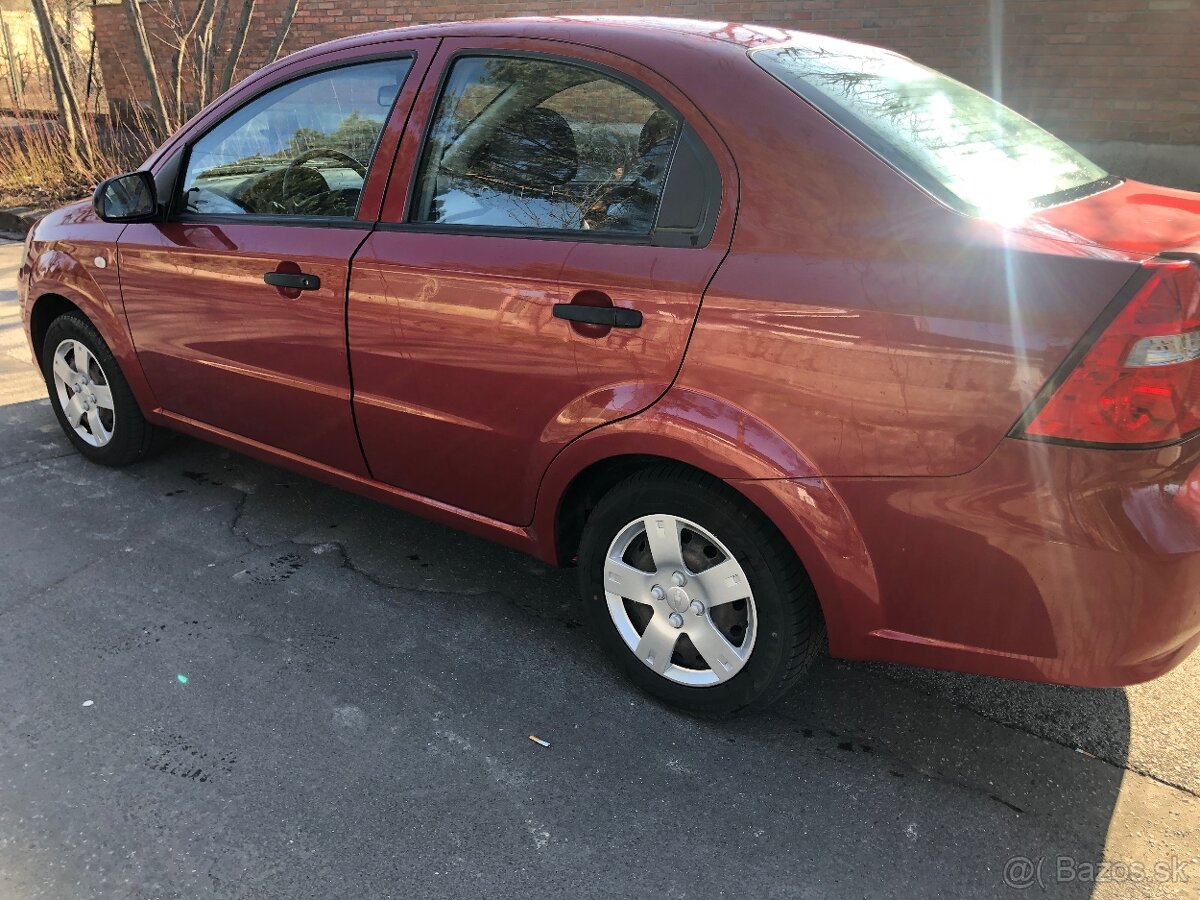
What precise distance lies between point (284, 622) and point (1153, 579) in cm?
246

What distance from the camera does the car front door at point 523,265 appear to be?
2.29 meters

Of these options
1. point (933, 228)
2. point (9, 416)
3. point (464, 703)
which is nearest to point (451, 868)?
point (464, 703)

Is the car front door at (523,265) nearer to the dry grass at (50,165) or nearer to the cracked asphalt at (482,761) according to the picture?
the cracked asphalt at (482,761)

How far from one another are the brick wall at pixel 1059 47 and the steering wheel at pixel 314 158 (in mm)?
6951

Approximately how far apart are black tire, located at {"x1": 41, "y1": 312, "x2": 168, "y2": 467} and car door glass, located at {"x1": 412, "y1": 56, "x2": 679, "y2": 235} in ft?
6.34

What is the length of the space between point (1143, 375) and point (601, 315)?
121 centimetres

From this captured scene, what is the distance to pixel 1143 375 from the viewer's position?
1.77m

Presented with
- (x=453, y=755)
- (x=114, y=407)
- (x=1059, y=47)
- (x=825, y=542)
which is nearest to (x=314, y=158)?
(x=114, y=407)

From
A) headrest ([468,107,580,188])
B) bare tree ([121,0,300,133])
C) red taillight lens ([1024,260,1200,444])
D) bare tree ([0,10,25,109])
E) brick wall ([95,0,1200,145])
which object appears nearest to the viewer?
red taillight lens ([1024,260,1200,444])

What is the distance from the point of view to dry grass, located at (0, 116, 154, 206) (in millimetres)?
10148

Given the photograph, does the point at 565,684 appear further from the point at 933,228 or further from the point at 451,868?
the point at 933,228

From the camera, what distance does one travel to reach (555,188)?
2.56 meters

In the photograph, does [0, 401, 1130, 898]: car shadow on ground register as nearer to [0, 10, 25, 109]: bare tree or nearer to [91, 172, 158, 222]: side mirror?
[91, 172, 158, 222]: side mirror

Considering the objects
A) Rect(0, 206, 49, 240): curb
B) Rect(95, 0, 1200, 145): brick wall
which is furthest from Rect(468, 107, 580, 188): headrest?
Rect(0, 206, 49, 240): curb
